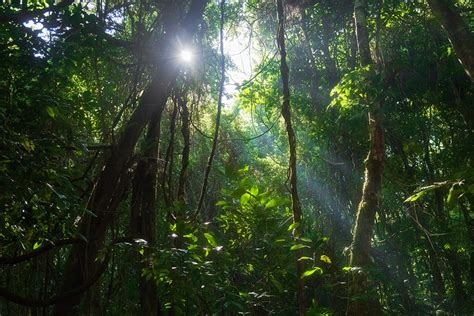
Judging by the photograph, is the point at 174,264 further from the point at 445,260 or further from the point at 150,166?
the point at 445,260

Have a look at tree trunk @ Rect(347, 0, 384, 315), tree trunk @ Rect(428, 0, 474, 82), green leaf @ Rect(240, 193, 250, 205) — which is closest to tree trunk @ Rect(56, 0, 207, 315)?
green leaf @ Rect(240, 193, 250, 205)

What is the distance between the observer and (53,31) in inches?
83.7

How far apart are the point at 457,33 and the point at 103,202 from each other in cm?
241

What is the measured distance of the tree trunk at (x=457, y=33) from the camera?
109 inches

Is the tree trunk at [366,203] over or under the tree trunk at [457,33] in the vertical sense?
under

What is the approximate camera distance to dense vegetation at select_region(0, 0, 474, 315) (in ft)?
6.66

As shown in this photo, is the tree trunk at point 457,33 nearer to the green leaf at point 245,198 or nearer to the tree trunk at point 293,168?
the tree trunk at point 293,168

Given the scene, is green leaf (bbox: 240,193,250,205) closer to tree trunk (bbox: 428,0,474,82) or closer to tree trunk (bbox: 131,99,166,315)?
tree trunk (bbox: 131,99,166,315)

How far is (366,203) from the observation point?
4.02 m

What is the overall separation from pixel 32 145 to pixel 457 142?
19.6ft

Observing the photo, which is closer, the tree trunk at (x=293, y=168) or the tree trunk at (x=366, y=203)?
the tree trunk at (x=293, y=168)

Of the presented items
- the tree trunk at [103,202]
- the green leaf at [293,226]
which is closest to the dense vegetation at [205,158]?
the tree trunk at [103,202]

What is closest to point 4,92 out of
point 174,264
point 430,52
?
point 174,264

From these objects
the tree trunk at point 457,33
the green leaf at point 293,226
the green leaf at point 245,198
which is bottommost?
the green leaf at point 293,226
